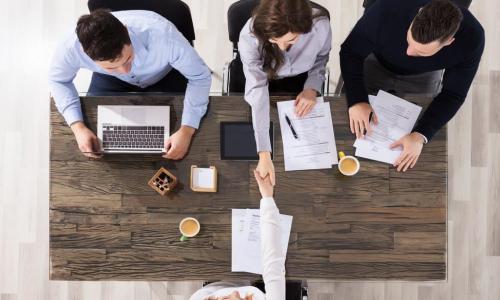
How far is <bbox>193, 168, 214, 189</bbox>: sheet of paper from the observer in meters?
1.94

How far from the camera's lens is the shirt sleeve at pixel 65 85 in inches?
75.1

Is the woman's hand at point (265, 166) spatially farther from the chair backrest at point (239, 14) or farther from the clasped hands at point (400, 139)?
the chair backrest at point (239, 14)

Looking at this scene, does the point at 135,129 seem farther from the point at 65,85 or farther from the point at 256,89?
the point at 256,89

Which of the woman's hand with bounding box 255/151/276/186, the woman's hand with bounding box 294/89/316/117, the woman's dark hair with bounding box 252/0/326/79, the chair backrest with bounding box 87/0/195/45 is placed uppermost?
the chair backrest with bounding box 87/0/195/45

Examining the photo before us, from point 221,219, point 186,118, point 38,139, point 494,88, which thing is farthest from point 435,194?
point 38,139

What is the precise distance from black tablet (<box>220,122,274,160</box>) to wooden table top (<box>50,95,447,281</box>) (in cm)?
3

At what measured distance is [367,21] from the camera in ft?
6.09

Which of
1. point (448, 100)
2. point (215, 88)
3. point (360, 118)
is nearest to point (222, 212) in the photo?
point (360, 118)

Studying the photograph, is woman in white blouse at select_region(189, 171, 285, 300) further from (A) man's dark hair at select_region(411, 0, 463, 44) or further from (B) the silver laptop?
(A) man's dark hair at select_region(411, 0, 463, 44)

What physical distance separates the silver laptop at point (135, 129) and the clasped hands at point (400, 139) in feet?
2.58

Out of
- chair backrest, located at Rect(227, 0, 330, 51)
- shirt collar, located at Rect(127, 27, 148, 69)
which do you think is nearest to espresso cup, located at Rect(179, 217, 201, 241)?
shirt collar, located at Rect(127, 27, 148, 69)

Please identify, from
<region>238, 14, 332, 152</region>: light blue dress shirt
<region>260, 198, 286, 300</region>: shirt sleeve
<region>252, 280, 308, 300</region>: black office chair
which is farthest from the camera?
<region>252, 280, 308, 300</region>: black office chair

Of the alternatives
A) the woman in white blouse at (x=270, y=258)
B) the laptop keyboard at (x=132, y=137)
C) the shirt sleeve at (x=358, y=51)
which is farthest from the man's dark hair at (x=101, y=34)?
the shirt sleeve at (x=358, y=51)

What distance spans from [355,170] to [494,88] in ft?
4.85
